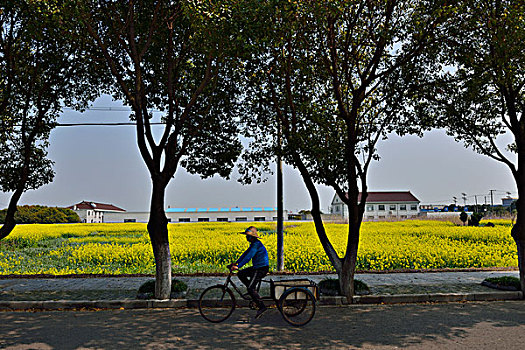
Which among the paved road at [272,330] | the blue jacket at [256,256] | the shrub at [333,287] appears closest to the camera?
the paved road at [272,330]

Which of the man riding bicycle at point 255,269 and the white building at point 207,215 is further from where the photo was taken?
the white building at point 207,215

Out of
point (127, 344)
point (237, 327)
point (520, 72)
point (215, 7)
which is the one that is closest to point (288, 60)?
point (215, 7)

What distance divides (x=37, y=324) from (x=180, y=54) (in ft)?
21.4

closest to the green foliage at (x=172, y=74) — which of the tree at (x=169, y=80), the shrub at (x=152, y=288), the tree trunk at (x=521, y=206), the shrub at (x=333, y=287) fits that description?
the tree at (x=169, y=80)

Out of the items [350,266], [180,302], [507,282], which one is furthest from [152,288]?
[507,282]

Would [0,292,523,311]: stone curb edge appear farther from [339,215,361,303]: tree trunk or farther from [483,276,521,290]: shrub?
[483,276,521,290]: shrub

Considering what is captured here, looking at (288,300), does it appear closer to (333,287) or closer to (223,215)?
(333,287)

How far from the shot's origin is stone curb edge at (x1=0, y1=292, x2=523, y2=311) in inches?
354

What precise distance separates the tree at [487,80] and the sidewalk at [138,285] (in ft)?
6.23

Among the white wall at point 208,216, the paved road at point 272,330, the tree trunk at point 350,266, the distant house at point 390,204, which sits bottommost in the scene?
the paved road at point 272,330

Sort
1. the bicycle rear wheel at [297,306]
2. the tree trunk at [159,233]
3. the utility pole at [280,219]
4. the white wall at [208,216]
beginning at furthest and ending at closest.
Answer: the white wall at [208,216] < the utility pole at [280,219] < the tree trunk at [159,233] < the bicycle rear wheel at [297,306]

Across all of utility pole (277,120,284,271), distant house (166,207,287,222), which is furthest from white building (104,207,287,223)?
utility pole (277,120,284,271)

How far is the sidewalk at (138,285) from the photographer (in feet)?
32.1

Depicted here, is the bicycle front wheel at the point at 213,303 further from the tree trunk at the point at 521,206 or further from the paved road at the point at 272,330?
Answer: the tree trunk at the point at 521,206
